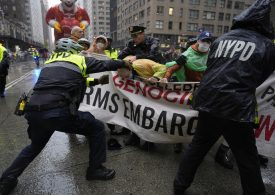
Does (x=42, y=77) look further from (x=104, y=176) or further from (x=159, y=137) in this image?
(x=159, y=137)

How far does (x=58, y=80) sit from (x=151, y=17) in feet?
181

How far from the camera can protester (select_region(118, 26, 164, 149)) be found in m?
4.17

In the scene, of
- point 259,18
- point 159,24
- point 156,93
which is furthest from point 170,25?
point 259,18

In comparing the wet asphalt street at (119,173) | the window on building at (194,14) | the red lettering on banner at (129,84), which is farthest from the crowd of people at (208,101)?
the window on building at (194,14)

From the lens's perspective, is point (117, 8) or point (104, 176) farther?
point (117, 8)

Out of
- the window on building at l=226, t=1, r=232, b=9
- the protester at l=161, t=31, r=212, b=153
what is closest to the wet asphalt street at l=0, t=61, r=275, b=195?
the protester at l=161, t=31, r=212, b=153

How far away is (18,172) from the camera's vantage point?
2.67 m

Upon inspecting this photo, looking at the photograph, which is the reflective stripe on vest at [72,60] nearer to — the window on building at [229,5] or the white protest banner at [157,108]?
the white protest banner at [157,108]

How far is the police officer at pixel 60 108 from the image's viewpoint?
250cm

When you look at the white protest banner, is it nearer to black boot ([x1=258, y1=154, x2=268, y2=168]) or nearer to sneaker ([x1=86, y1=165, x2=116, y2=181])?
black boot ([x1=258, y1=154, x2=268, y2=168])

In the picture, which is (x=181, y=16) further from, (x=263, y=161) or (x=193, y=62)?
(x=263, y=161)

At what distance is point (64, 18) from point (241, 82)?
5469mm

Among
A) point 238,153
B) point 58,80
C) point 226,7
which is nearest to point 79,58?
→ point 58,80

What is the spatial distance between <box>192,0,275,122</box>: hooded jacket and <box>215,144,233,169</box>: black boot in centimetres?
141
